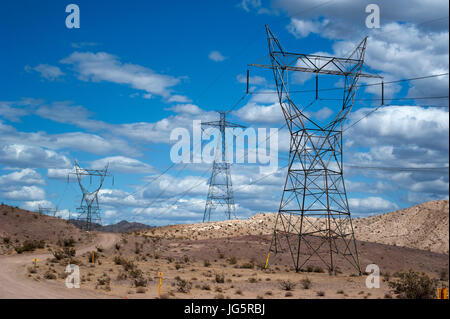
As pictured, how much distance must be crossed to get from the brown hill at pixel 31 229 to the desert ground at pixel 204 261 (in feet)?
0.54

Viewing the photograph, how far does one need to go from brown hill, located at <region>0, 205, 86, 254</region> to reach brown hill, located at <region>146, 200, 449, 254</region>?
70.2 feet

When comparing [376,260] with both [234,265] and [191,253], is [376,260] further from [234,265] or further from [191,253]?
[191,253]

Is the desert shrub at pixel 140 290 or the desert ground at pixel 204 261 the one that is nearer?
the desert shrub at pixel 140 290

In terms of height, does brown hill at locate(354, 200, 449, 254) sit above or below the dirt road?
above

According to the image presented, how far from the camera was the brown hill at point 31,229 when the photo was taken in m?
67.8

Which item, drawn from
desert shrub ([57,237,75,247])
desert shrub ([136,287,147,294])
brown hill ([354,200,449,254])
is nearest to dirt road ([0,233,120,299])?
desert shrub ([136,287,147,294])

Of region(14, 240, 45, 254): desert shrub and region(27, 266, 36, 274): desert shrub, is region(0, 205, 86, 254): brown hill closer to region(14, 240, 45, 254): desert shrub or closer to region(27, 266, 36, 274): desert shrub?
region(14, 240, 45, 254): desert shrub

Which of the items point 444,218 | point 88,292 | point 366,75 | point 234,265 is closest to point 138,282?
point 88,292

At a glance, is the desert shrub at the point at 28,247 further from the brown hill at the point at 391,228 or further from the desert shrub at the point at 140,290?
the desert shrub at the point at 140,290

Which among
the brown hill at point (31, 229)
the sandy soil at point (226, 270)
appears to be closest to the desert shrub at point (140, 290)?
the sandy soil at point (226, 270)

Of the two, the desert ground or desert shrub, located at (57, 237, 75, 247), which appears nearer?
the desert ground

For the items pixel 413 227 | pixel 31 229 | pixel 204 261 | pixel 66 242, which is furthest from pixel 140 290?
pixel 413 227

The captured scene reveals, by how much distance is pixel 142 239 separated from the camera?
2987 inches

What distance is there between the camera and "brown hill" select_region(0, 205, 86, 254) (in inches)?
2670
